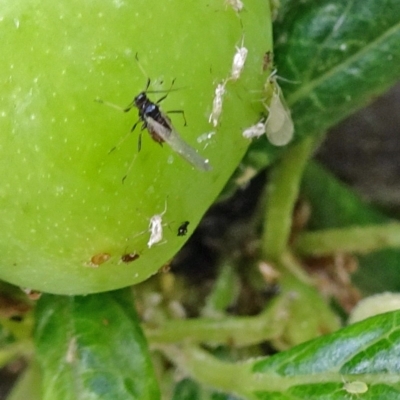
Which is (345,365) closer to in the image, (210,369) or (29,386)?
(210,369)

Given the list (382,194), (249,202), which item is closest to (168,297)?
(249,202)

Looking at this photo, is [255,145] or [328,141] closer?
[255,145]

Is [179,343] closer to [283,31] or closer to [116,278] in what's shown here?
[116,278]

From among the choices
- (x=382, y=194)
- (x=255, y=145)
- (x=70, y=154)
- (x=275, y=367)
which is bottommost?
(x=275, y=367)

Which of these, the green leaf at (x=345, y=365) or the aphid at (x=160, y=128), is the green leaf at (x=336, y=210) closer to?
the green leaf at (x=345, y=365)

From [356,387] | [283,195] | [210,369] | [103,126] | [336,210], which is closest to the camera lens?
Result: [103,126]

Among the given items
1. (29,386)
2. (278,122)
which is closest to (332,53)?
(278,122)

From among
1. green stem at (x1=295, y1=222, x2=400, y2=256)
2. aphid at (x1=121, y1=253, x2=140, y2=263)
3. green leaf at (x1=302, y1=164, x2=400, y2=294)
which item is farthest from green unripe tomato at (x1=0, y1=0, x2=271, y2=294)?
green leaf at (x1=302, y1=164, x2=400, y2=294)
